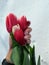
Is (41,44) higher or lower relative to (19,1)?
lower

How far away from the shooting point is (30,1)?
96cm

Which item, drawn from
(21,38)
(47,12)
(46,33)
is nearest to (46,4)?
(47,12)

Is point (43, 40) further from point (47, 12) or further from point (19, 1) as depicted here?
point (19, 1)

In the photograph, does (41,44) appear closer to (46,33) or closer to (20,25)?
(46,33)

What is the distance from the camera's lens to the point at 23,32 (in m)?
0.61

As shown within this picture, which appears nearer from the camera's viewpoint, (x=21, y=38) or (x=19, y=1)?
(x=21, y=38)

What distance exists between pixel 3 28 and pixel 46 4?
0.27m

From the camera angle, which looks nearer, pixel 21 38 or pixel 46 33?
pixel 21 38

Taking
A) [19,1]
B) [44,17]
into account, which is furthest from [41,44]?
[19,1]

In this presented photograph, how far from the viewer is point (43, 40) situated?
3.01 feet

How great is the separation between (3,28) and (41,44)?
235mm

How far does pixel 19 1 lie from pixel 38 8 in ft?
0.39

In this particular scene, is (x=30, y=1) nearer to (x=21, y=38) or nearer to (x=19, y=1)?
(x=19, y=1)

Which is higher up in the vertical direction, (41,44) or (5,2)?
(5,2)
